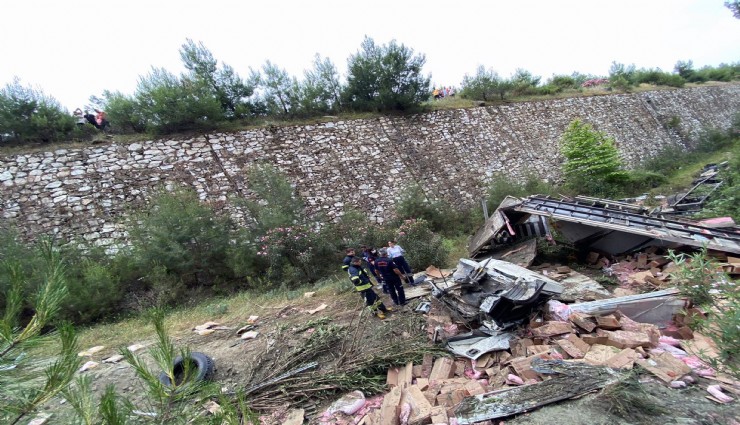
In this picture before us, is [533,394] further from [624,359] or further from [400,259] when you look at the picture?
[400,259]

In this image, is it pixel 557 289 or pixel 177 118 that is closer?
pixel 557 289

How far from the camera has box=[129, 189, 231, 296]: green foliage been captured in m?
7.97

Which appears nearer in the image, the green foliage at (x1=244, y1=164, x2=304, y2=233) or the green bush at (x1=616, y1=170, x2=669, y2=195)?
the green foliage at (x1=244, y1=164, x2=304, y2=233)

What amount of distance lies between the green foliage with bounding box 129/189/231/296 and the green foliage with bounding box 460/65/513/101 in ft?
46.9

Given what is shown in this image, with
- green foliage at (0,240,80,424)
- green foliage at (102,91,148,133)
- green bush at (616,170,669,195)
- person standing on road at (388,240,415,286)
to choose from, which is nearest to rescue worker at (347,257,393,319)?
person standing on road at (388,240,415,286)

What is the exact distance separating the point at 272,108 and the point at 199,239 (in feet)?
22.5

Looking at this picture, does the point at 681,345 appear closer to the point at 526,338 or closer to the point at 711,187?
the point at 526,338

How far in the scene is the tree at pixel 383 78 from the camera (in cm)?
1408

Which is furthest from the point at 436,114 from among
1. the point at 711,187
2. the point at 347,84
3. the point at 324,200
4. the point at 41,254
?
the point at 41,254

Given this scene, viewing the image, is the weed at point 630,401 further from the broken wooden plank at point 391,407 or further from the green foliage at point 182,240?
the green foliage at point 182,240

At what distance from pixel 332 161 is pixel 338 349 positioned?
8.40 metres

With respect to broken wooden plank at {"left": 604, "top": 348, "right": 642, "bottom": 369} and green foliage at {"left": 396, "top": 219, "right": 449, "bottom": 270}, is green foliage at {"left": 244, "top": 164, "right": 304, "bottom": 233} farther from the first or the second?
broken wooden plank at {"left": 604, "top": 348, "right": 642, "bottom": 369}

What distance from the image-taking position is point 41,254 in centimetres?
149

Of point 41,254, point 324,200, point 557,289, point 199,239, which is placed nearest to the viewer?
point 41,254
